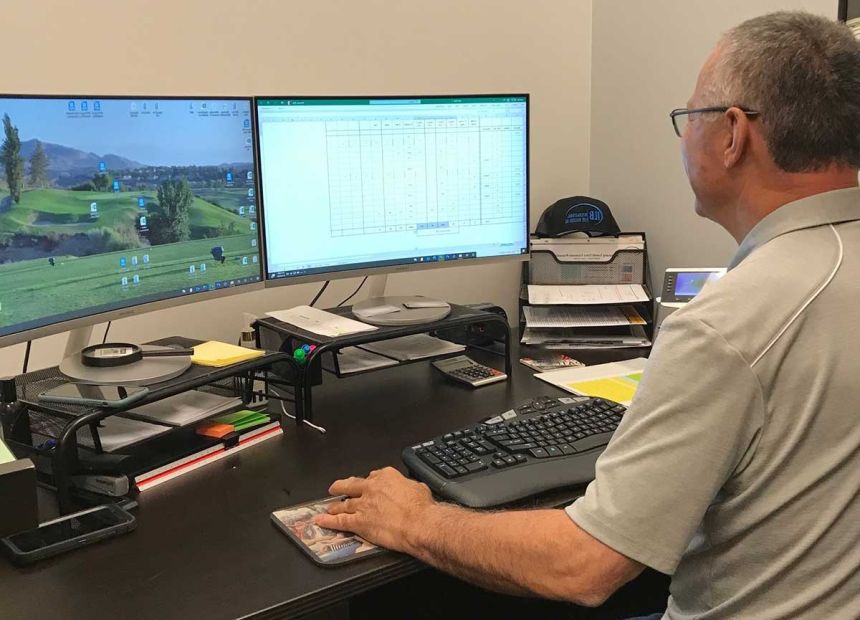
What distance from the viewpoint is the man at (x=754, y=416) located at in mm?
834

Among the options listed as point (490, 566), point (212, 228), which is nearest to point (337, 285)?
point (212, 228)

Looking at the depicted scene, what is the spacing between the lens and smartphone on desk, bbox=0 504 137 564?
0.99 metres

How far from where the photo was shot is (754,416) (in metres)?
0.84

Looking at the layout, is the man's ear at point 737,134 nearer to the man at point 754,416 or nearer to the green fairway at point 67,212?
the man at point 754,416

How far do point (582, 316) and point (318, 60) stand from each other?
2.79 ft

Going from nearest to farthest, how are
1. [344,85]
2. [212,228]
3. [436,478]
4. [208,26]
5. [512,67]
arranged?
[436,478] → [212,228] → [208,26] → [344,85] → [512,67]

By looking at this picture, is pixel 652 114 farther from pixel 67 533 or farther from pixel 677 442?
pixel 67 533

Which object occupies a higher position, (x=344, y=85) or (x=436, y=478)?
(x=344, y=85)

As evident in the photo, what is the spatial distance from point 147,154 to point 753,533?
1024 millimetres

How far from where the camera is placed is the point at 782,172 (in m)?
0.96

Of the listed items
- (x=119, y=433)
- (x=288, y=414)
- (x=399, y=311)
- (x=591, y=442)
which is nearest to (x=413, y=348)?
(x=399, y=311)

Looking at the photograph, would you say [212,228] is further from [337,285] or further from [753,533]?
[753,533]

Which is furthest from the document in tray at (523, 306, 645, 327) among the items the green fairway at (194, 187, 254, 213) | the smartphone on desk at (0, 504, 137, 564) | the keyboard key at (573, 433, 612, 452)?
the smartphone on desk at (0, 504, 137, 564)

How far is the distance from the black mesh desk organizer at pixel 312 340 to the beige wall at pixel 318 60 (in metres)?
0.30
